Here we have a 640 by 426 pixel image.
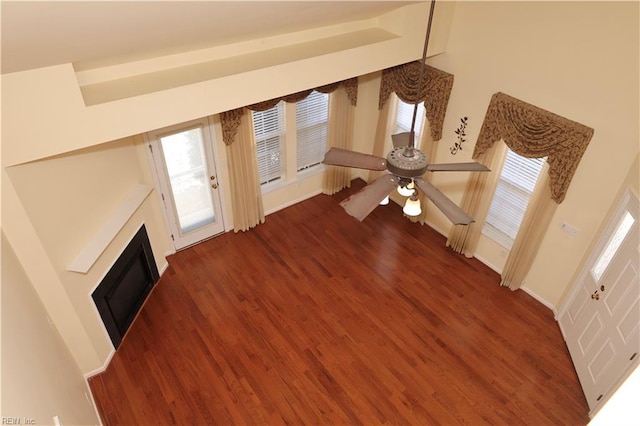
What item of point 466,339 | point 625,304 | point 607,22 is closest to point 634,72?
point 607,22

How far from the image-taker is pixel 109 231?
473cm

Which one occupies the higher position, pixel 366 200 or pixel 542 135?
pixel 366 200

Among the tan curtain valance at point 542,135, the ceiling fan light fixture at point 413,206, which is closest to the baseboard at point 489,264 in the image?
the tan curtain valance at point 542,135

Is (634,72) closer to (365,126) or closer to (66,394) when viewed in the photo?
(365,126)

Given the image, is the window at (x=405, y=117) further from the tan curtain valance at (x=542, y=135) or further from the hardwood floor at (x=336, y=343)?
the hardwood floor at (x=336, y=343)

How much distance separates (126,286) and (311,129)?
3.71 metres

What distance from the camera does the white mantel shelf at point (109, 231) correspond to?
4316 mm

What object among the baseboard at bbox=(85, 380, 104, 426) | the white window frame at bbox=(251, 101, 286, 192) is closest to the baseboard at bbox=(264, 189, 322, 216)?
the white window frame at bbox=(251, 101, 286, 192)

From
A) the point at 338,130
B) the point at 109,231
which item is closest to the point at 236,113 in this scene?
the point at 338,130

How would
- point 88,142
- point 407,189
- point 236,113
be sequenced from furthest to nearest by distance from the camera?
point 236,113 → point 88,142 → point 407,189

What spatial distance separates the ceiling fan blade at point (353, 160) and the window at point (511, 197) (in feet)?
10.2

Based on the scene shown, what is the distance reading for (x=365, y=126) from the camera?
7.64 meters

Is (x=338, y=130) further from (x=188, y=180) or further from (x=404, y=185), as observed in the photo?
(x=404, y=185)

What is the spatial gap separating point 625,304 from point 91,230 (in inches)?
222
